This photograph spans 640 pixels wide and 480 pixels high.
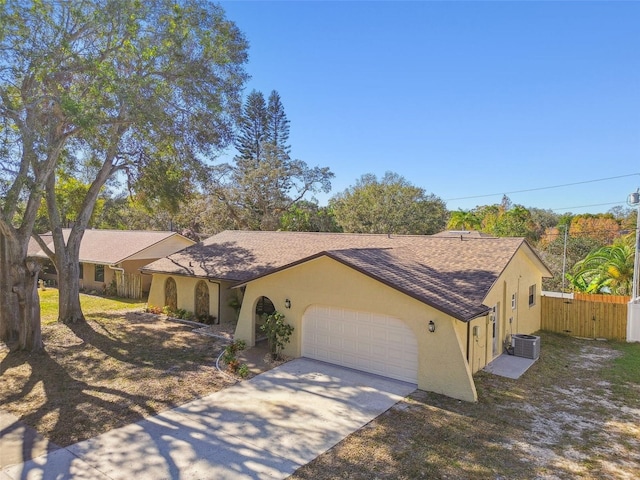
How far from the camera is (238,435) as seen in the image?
7727 mm

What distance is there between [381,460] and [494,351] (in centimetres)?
775

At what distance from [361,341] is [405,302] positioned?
2031 millimetres

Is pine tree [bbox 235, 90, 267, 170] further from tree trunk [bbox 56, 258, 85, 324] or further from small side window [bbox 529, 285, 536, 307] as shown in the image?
small side window [bbox 529, 285, 536, 307]

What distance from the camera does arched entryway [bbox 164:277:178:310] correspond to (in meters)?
19.4

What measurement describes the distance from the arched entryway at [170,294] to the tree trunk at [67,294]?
152 inches

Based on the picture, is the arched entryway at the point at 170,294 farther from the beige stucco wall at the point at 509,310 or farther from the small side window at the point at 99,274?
the beige stucco wall at the point at 509,310

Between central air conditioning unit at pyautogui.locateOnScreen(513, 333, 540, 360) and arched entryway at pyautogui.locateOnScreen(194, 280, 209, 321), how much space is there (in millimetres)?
12811

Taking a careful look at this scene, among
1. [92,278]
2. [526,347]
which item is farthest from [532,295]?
[92,278]

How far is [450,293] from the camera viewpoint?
35.0 ft

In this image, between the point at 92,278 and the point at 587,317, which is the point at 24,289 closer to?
the point at 92,278

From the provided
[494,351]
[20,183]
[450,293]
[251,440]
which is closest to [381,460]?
[251,440]

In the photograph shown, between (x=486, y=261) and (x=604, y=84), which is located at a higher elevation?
(x=604, y=84)

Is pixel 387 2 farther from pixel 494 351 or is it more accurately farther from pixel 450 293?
pixel 494 351

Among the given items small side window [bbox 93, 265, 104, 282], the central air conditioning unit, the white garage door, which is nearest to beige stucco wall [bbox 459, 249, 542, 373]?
the central air conditioning unit
